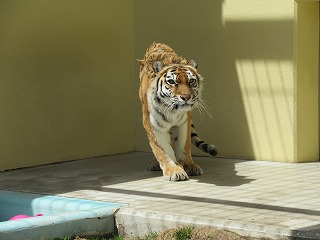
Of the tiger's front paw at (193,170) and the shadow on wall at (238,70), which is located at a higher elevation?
the shadow on wall at (238,70)

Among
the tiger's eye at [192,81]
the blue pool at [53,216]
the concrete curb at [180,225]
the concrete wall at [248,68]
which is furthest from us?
the concrete wall at [248,68]

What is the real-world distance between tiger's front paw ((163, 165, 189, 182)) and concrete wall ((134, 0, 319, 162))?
1.37 m

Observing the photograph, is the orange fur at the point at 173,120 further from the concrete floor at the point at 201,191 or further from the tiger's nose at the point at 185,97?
the concrete floor at the point at 201,191

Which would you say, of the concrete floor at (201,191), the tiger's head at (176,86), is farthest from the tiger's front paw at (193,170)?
the tiger's head at (176,86)

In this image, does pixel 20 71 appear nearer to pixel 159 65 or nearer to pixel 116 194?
pixel 159 65

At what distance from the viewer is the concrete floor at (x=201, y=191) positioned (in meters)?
5.66

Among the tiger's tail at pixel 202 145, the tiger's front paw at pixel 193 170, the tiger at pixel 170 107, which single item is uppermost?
the tiger at pixel 170 107

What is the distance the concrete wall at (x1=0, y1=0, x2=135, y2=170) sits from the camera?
27.5ft

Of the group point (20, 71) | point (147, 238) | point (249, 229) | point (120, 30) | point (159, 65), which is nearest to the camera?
point (249, 229)

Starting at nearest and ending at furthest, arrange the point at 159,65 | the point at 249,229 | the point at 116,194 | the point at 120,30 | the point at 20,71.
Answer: the point at 249,229 < the point at 116,194 < the point at 159,65 < the point at 20,71 < the point at 120,30

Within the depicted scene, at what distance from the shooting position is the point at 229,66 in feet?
28.9

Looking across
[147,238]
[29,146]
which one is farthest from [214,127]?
[147,238]

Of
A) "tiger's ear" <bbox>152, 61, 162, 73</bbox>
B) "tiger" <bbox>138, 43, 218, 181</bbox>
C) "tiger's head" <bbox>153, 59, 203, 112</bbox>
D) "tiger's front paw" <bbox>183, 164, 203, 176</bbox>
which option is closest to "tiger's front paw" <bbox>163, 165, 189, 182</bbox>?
"tiger" <bbox>138, 43, 218, 181</bbox>

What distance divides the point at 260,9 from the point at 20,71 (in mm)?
2533
